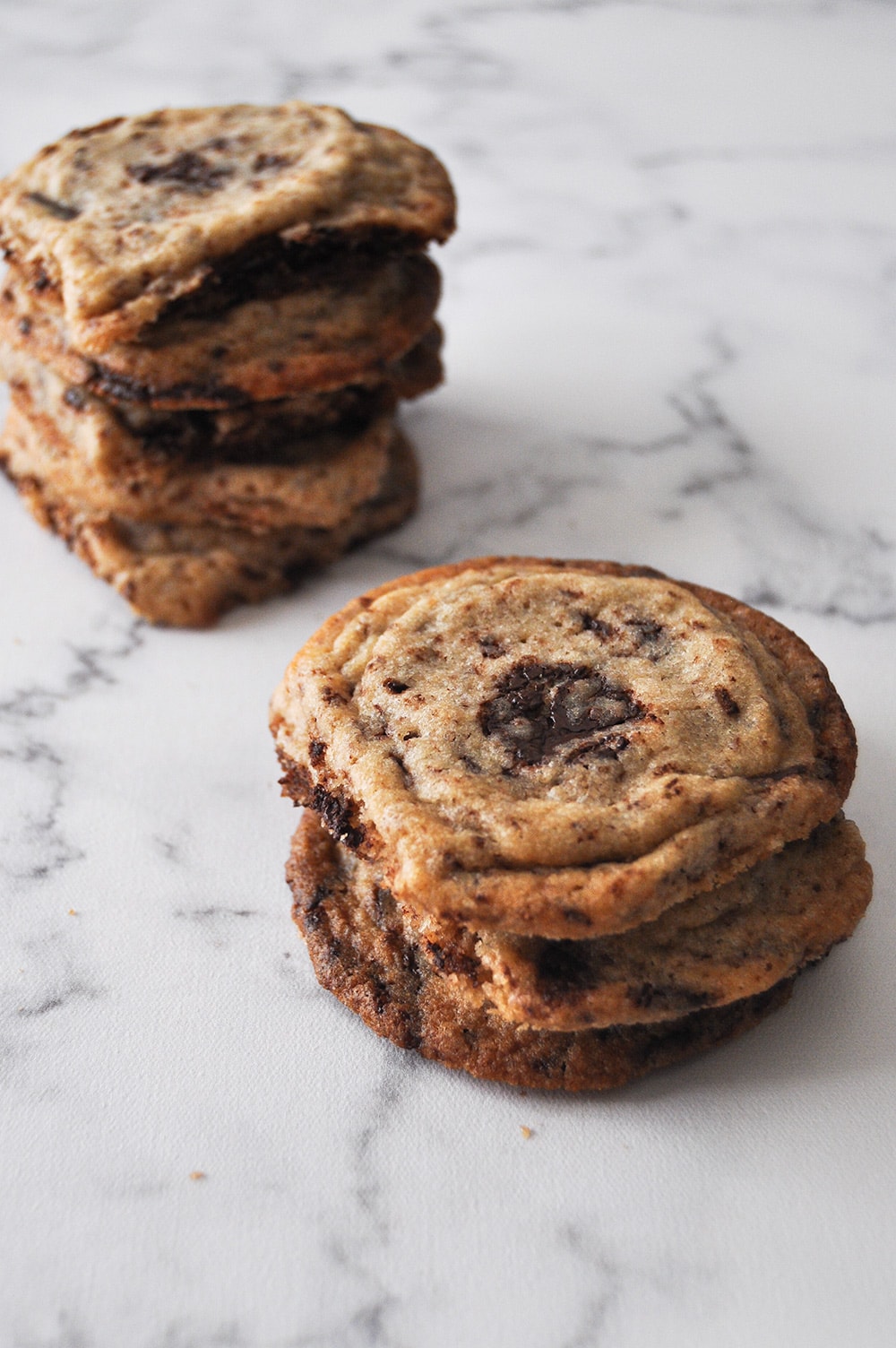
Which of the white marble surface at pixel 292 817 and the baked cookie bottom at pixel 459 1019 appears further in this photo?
the baked cookie bottom at pixel 459 1019

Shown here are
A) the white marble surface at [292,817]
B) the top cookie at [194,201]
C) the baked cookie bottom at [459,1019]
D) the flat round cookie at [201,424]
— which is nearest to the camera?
the white marble surface at [292,817]

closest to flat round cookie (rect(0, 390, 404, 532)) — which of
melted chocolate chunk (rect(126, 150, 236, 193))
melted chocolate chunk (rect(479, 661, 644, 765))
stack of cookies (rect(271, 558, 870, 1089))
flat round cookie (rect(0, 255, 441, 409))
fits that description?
flat round cookie (rect(0, 255, 441, 409))

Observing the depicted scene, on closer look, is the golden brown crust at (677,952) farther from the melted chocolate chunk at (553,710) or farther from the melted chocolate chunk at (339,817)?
the melted chocolate chunk at (553,710)

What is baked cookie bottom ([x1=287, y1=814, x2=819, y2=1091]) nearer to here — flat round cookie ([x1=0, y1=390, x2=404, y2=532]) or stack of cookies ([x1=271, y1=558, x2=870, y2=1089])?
stack of cookies ([x1=271, y1=558, x2=870, y2=1089])

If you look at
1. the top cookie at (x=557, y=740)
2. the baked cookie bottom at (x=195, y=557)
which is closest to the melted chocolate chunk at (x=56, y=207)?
the baked cookie bottom at (x=195, y=557)

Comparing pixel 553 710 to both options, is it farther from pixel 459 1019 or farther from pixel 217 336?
pixel 217 336

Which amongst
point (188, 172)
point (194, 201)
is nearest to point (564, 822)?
point (194, 201)
